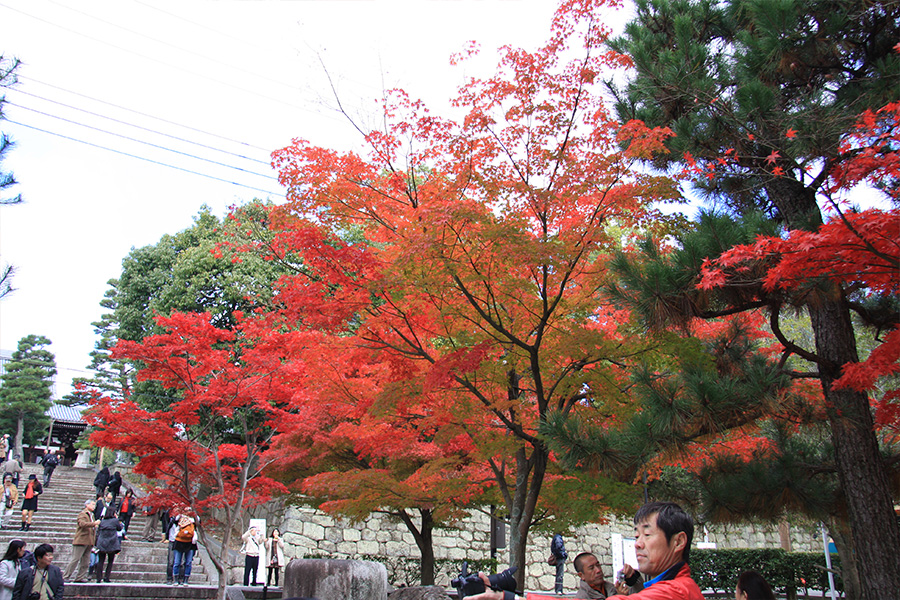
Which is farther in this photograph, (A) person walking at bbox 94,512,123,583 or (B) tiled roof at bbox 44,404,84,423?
(B) tiled roof at bbox 44,404,84,423

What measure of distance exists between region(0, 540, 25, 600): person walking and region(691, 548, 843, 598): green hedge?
17203 mm

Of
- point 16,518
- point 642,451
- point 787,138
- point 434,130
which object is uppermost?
point 434,130

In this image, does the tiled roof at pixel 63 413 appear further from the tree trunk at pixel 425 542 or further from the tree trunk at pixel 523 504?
the tree trunk at pixel 523 504

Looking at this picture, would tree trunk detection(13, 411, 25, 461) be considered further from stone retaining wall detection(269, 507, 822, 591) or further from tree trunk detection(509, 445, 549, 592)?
tree trunk detection(509, 445, 549, 592)

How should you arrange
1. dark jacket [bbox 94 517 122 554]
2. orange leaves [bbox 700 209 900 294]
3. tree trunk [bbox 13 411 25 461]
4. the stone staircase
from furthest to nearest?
1. tree trunk [bbox 13 411 25 461]
2. dark jacket [bbox 94 517 122 554]
3. the stone staircase
4. orange leaves [bbox 700 209 900 294]

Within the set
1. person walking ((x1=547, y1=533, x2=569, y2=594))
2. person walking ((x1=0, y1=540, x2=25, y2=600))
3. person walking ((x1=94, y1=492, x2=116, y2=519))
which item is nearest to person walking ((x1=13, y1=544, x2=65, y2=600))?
person walking ((x1=0, y1=540, x2=25, y2=600))

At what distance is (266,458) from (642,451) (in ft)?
34.2

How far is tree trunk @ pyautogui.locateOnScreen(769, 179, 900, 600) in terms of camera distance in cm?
604

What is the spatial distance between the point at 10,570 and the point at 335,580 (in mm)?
3387

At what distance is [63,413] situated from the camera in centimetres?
3503

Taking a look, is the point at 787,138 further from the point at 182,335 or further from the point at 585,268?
the point at 182,335

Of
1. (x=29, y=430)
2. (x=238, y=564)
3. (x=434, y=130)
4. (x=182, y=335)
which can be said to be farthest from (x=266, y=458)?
(x=29, y=430)

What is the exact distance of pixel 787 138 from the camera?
6.25 m

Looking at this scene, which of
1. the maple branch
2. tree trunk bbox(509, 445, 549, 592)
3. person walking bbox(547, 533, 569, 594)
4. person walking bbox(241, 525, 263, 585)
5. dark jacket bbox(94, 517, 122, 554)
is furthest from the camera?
person walking bbox(547, 533, 569, 594)
